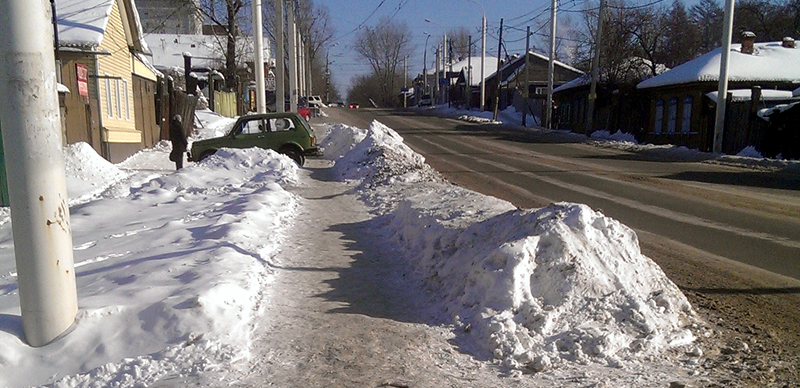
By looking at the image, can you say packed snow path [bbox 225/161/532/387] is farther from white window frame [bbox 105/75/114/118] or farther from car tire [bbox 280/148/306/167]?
white window frame [bbox 105/75/114/118]

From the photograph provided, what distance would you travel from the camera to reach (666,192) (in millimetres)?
12672

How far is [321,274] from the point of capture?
6445 millimetres

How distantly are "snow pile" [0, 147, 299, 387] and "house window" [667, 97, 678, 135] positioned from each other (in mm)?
23919

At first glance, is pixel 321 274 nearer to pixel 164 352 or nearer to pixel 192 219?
pixel 164 352

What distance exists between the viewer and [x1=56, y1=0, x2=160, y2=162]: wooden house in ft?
52.1

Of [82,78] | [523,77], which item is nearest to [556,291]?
[82,78]

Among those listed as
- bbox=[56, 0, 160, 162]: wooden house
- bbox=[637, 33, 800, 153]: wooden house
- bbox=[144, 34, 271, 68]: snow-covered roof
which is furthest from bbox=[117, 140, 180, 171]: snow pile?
bbox=[144, 34, 271, 68]: snow-covered roof

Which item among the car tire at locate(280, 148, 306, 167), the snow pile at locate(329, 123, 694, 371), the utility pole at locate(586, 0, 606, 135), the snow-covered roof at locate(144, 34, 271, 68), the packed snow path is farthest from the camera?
the snow-covered roof at locate(144, 34, 271, 68)

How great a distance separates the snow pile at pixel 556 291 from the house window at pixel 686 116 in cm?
2470

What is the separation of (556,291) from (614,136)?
102ft

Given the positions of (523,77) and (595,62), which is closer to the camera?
(595,62)

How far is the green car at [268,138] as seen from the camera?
53.1 ft

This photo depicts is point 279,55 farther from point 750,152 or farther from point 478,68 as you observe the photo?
point 478,68

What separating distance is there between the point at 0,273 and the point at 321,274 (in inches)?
138
